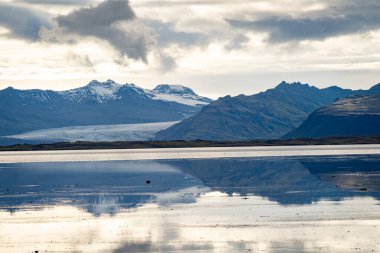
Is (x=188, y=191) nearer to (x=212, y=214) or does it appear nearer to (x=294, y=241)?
(x=212, y=214)

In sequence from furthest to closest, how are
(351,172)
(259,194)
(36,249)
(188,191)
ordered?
(351,172) < (188,191) < (259,194) < (36,249)

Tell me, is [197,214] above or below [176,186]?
below

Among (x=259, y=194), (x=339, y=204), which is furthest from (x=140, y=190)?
(x=339, y=204)

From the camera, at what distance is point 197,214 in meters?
59.5

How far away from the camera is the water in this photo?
45.1 meters

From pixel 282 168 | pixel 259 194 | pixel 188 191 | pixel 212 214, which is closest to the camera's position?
pixel 212 214

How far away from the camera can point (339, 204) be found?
63.0 metres

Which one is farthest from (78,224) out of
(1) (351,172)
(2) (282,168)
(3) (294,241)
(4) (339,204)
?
(2) (282,168)

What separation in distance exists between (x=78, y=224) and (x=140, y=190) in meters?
28.5

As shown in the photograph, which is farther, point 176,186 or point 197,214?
point 176,186

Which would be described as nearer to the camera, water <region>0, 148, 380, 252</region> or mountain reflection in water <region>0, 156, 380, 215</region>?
water <region>0, 148, 380, 252</region>

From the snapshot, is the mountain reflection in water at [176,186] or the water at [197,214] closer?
the water at [197,214]

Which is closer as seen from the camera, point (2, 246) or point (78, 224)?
point (2, 246)

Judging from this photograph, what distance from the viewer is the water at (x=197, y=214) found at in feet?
148
